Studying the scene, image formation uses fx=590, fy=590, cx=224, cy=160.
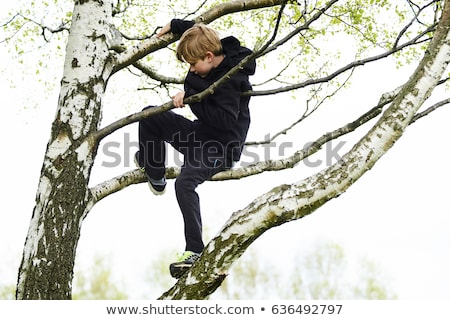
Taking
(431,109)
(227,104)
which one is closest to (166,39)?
(227,104)

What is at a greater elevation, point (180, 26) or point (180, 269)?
point (180, 26)

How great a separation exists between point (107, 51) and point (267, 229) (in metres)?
2.05

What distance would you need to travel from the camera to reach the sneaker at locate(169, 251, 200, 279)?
3.31 meters

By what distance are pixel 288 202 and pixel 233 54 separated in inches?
52.0

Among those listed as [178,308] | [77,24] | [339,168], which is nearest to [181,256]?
[178,308]

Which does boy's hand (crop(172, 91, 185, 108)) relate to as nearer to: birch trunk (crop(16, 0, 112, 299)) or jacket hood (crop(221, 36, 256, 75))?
jacket hood (crop(221, 36, 256, 75))

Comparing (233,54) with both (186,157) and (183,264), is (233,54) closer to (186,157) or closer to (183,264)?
(186,157)

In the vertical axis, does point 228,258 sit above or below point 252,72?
below

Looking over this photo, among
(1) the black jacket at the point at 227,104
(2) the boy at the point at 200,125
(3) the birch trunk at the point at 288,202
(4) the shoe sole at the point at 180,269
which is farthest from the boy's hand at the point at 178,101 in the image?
(4) the shoe sole at the point at 180,269

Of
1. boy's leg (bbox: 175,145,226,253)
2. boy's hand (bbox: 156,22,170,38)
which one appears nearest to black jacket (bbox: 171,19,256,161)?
boy's leg (bbox: 175,145,226,253)

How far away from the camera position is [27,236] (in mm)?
3809

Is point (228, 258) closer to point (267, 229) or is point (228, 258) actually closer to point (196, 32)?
point (267, 229)

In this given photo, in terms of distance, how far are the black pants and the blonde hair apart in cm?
45

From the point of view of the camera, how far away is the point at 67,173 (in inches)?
150
